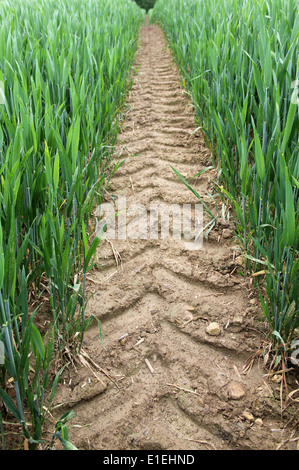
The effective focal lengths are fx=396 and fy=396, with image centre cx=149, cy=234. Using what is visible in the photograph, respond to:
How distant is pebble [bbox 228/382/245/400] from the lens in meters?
1.17

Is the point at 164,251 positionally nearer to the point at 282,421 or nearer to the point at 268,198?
the point at 268,198

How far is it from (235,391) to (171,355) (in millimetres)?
231

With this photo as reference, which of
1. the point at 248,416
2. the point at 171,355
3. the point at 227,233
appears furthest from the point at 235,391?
the point at 227,233

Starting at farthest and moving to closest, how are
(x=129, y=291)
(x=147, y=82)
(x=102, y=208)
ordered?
A: (x=147, y=82) → (x=102, y=208) → (x=129, y=291)

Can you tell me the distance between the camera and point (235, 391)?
1180 mm

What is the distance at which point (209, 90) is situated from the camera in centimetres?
218

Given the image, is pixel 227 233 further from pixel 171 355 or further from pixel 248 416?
pixel 248 416

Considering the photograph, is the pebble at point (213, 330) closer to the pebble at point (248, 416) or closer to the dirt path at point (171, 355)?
the dirt path at point (171, 355)

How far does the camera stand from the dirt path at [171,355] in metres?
1.09

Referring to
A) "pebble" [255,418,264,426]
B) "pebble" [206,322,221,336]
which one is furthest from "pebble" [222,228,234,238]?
"pebble" [255,418,264,426]

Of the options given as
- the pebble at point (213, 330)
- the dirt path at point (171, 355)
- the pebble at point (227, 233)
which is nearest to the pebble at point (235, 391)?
the dirt path at point (171, 355)

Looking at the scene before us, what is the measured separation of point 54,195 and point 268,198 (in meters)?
0.71

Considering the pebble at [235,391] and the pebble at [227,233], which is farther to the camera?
the pebble at [227,233]
